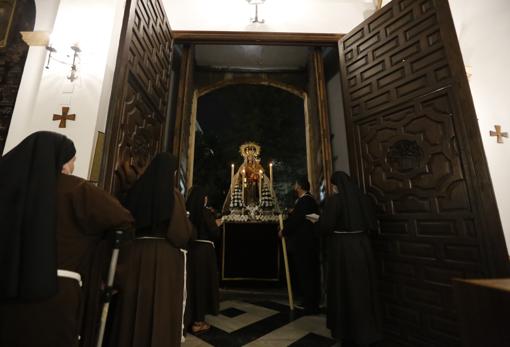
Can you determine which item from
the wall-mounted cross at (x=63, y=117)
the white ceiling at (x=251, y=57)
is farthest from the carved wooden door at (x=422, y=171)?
the wall-mounted cross at (x=63, y=117)

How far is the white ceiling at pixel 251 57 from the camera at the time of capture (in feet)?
16.4

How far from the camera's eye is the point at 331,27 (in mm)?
3514

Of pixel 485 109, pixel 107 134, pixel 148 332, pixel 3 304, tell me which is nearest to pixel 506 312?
pixel 148 332

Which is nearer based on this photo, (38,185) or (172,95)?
(38,185)

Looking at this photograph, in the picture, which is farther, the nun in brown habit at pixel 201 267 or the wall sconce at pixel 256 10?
→ the wall sconce at pixel 256 10

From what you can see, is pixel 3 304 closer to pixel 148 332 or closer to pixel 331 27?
pixel 148 332

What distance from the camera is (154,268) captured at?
5.67 ft

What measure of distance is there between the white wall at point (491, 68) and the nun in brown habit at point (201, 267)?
3.26 meters

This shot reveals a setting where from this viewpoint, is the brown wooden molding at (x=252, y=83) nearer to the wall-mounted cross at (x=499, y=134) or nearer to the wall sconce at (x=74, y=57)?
the wall sconce at (x=74, y=57)

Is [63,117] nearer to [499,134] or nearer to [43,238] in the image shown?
[43,238]

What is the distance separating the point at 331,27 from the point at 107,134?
11.1 feet

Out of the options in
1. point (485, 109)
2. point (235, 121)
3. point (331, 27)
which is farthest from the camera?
point (235, 121)

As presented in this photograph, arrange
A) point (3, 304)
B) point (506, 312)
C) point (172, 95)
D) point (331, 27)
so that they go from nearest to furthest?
point (506, 312) < point (3, 304) < point (331, 27) < point (172, 95)

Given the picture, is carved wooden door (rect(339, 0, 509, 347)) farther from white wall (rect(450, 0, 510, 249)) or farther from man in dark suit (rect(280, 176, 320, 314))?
white wall (rect(450, 0, 510, 249))
